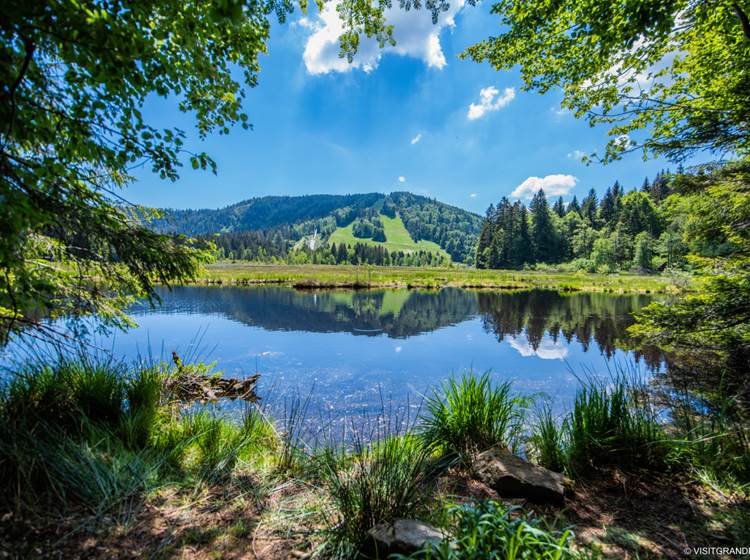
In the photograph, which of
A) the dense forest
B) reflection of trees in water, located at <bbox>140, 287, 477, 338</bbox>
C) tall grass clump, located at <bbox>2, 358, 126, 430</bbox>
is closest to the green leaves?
tall grass clump, located at <bbox>2, 358, 126, 430</bbox>

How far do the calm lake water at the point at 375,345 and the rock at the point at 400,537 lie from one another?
4562mm

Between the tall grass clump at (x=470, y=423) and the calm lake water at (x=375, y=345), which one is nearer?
the tall grass clump at (x=470, y=423)

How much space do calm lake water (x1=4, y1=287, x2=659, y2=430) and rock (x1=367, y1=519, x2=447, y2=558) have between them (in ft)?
15.0

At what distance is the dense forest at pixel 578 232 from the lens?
249 feet

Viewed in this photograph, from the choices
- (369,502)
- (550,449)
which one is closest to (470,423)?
(550,449)

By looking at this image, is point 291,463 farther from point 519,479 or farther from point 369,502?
point 519,479

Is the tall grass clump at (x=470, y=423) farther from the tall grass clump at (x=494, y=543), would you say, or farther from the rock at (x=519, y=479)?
the tall grass clump at (x=494, y=543)

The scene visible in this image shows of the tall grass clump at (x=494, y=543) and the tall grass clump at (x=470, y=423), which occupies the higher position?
the tall grass clump at (x=494, y=543)

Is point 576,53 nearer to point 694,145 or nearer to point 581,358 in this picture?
point 694,145

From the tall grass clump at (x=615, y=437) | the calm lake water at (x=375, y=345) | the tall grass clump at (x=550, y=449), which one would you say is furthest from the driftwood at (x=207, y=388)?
the tall grass clump at (x=615, y=437)

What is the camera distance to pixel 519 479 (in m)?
3.39

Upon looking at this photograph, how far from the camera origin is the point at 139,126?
10.8 ft

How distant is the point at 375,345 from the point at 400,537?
12741mm

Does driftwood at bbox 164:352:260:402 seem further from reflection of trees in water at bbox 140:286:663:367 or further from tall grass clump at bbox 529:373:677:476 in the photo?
reflection of trees in water at bbox 140:286:663:367
